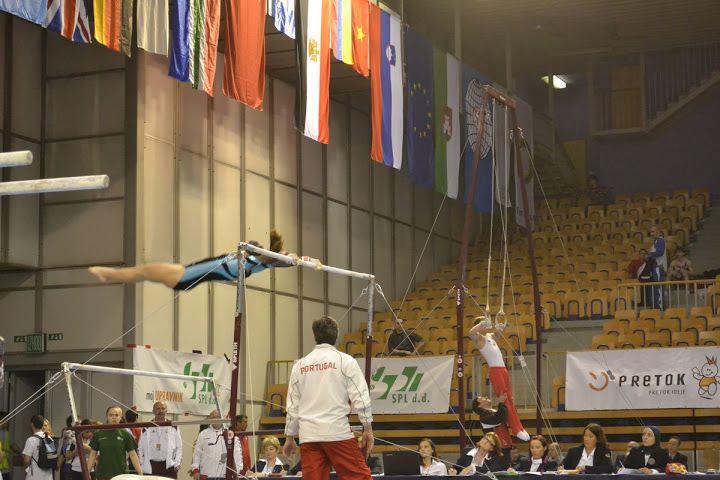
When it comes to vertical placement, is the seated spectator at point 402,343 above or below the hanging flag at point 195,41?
below

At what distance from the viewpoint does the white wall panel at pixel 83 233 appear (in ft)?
60.6

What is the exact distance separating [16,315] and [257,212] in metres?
4.97

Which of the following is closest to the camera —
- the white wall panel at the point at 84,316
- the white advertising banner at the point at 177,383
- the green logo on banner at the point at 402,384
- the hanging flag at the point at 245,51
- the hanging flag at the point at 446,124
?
the hanging flag at the point at 245,51

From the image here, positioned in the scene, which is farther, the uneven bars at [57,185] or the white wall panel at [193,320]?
the white wall panel at [193,320]

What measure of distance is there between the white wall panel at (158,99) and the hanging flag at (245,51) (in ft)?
6.13

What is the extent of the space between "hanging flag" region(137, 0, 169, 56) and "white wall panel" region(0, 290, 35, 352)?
17.1 feet

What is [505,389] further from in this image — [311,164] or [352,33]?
[311,164]

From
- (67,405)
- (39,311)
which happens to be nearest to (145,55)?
(39,311)

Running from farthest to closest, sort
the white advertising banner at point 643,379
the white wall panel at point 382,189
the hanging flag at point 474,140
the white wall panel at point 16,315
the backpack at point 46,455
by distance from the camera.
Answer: the white wall panel at point 382,189 < the hanging flag at point 474,140 < the white wall panel at point 16,315 < the white advertising banner at point 643,379 < the backpack at point 46,455

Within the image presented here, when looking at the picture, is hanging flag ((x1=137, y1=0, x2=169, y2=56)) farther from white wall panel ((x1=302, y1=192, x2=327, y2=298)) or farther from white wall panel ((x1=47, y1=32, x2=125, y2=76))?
white wall panel ((x1=302, y1=192, x2=327, y2=298))

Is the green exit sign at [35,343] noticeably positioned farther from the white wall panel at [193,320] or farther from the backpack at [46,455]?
the backpack at [46,455]

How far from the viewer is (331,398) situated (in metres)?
9.11

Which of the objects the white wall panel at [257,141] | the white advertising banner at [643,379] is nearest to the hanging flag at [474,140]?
the white wall panel at [257,141]

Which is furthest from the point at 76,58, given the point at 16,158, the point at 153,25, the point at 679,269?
the point at 16,158
